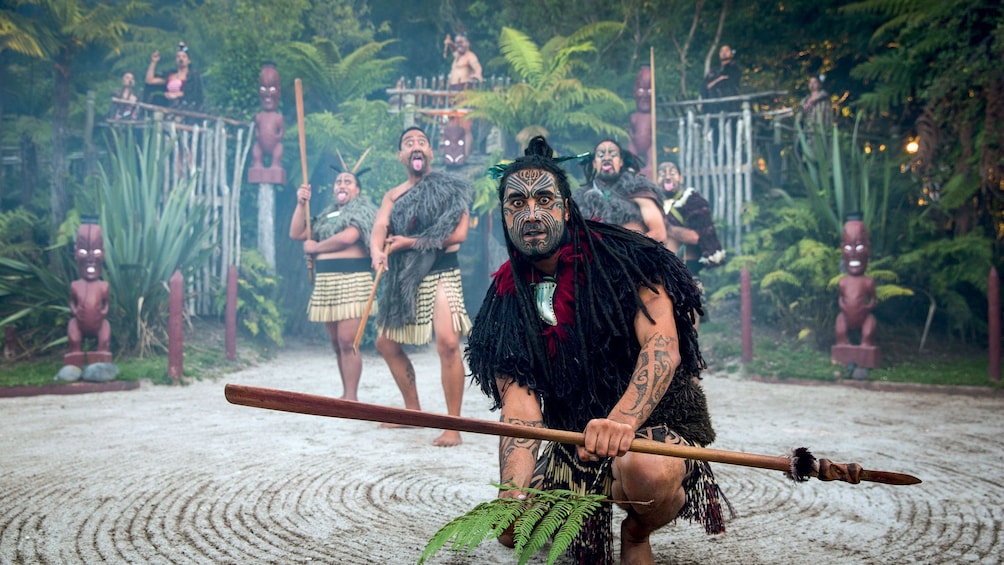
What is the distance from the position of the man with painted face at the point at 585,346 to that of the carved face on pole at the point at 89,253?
586 cm

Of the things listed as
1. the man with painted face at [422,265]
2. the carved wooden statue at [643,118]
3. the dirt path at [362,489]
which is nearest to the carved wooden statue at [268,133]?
the carved wooden statue at [643,118]

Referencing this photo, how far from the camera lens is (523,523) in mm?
2027

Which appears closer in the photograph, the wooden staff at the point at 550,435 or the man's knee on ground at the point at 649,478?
the wooden staff at the point at 550,435

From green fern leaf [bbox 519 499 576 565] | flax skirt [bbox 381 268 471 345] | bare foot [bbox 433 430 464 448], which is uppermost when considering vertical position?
flax skirt [bbox 381 268 471 345]

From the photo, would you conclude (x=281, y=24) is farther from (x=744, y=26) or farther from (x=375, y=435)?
(x=375, y=435)

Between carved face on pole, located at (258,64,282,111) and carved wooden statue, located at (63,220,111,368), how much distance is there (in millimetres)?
3777

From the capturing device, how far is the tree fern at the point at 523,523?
194 cm

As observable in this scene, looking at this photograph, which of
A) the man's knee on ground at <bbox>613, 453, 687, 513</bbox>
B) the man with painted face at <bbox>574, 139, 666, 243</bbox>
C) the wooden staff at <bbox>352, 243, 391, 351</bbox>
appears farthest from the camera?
the man with painted face at <bbox>574, 139, 666, 243</bbox>

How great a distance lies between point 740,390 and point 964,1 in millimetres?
4778

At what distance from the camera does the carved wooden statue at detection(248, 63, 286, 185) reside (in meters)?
10.6

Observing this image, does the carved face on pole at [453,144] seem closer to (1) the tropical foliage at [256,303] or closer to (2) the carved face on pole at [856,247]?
(1) the tropical foliage at [256,303]

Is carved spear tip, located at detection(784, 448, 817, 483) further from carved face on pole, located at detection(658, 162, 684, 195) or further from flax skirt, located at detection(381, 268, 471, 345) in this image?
carved face on pole, located at detection(658, 162, 684, 195)

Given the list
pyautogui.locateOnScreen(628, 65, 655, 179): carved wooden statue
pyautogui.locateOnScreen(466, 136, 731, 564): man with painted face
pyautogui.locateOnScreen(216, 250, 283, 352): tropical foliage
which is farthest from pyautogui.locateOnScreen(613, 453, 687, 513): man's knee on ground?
pyautogui.locateOnScreen(628, 65, 655, 179): carved wooden statue

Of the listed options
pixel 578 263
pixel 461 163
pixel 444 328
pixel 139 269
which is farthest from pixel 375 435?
pixel 461 163
